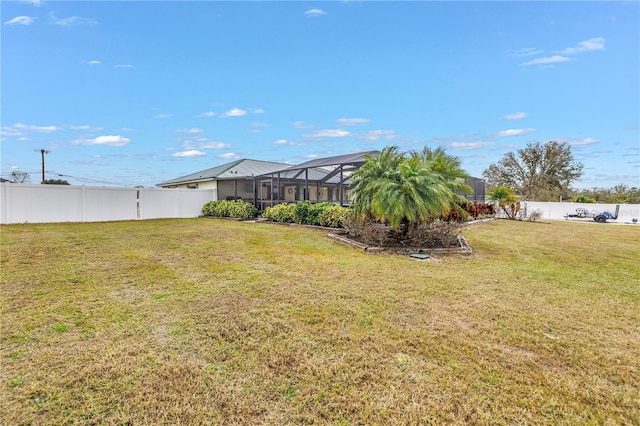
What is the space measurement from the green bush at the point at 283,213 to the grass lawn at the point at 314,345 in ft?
27.5

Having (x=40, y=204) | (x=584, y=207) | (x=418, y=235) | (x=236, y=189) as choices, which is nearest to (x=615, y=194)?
(x=584, y=207)

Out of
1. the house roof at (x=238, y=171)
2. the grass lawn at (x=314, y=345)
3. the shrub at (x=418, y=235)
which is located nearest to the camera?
the grass lawn at (x=314, y=345)

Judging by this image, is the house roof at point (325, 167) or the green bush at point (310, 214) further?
the house roof at point (325, 167)

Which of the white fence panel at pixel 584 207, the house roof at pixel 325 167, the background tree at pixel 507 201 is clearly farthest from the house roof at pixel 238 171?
the white fence panel at pixel 584 207

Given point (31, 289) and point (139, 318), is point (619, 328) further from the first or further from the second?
point (31, 289)

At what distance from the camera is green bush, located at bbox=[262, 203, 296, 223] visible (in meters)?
14.2

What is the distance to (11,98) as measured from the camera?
1135cm

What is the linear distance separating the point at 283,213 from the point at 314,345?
11.9 m

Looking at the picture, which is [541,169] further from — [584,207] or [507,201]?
[507,201]

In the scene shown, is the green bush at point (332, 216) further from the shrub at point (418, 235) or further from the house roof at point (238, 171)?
the house roof at point (238, 171)

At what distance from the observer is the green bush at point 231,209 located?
56.3 feet

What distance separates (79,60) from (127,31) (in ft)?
7.42

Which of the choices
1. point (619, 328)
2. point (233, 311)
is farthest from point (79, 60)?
point (619, 328)

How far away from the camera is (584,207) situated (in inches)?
945
